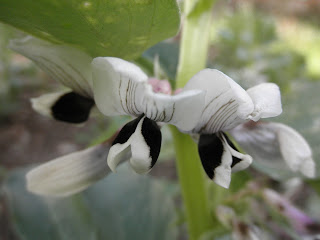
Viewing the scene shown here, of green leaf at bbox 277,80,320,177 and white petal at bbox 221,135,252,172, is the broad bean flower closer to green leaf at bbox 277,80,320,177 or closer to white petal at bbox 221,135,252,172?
white petal at bbox 221,135,252,172

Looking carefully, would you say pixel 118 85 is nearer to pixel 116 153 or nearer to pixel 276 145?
pixel 116 153

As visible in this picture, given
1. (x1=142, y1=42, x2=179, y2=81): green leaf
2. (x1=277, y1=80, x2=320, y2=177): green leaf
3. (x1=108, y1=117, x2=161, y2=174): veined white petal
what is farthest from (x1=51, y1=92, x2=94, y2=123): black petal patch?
(x1=277, y1=80, x2=320, y2=177): green leaf

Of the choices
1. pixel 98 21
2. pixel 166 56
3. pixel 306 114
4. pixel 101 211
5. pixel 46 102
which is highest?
pixel 98 21

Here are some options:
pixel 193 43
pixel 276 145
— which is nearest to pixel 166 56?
pixel 193 43

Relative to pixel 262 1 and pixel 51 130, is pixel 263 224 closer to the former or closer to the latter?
pixel 51 130

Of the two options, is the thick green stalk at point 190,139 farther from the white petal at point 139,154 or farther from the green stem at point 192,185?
the white petal at point 139,154

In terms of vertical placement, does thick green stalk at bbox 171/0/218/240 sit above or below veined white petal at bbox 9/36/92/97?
below
